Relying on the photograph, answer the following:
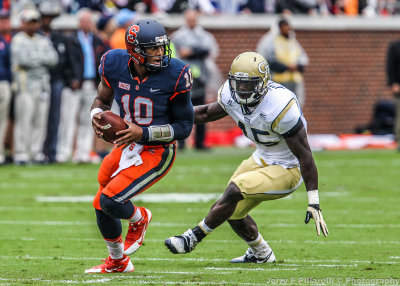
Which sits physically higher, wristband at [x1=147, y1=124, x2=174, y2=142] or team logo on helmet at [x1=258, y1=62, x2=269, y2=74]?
team logo on helmet at [x1=258, y1=62, x2=269, y2=74]

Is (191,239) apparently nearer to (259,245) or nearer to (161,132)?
(259,245)

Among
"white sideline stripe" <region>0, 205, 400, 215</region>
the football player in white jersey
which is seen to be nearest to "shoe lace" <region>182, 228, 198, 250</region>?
the football player in white jersey

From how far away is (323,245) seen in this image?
24.7 ft

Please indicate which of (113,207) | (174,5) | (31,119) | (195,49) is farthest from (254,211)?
(174,5)

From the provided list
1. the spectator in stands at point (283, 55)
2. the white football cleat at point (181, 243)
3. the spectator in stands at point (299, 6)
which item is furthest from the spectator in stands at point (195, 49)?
the white football cleat at point (181, 243)

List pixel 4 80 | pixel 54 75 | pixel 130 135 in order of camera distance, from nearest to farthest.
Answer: pixel 130 135 → pixel 4 80 → pixel 54 75

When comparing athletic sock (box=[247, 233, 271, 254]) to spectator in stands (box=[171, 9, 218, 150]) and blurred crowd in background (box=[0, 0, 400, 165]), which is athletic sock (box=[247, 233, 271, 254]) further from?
spectator in stands (box=[171, 9, 218, 150])

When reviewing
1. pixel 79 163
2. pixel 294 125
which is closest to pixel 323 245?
pixel 294 125

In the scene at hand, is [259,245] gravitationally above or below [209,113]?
below

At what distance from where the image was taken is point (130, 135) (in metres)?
5.99

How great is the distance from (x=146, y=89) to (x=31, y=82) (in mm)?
7733

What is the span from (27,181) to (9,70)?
7.60ft

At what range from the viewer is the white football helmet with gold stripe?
6430 millimetres

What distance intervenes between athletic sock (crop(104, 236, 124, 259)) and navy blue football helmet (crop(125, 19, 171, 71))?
1175 millimetres
